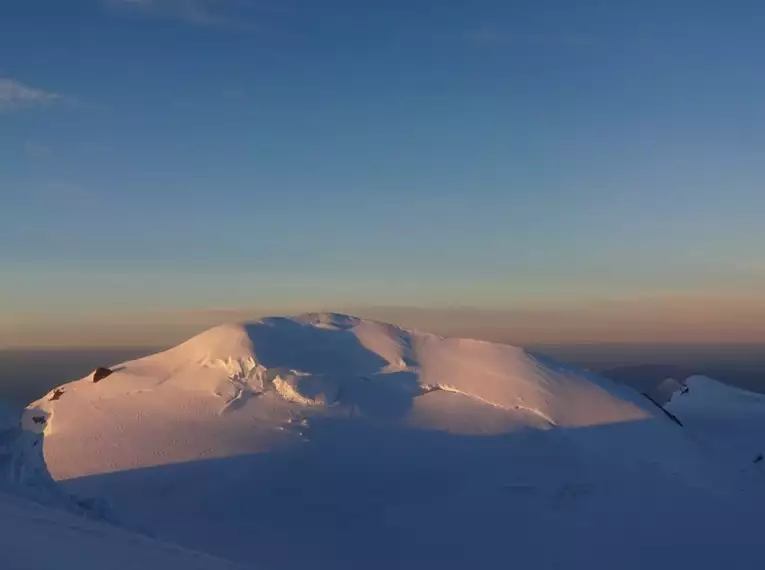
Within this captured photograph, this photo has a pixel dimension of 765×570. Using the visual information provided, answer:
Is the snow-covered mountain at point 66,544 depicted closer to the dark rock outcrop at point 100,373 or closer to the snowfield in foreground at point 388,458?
the snowfield in foreground at point 388,458

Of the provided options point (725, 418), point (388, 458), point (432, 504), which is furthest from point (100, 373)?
point (725, 418)

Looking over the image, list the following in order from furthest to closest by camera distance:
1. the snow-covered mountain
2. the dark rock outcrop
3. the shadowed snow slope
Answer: the dark rock outcrop < the shadowed snow slope < the snow-covered mountain

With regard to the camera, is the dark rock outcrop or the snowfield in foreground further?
the dark rock outcrop

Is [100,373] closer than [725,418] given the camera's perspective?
Yes

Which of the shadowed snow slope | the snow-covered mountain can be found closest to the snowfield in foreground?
the shadowed snow slope

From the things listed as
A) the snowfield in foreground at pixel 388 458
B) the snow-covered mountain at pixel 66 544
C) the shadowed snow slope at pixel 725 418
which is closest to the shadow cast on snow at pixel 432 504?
the snowfield in foreground at pixel 388 458

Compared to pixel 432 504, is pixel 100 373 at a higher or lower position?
higher

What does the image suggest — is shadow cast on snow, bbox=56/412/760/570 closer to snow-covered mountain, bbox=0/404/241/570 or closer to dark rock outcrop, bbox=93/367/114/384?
snow-covered mountain, bbox=0/404/241/570

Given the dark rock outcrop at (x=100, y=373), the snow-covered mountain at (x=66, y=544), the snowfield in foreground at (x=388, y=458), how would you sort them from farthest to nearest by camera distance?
the dark rock outcrop at (x=100, y=373) → the snowfield in foreground at (x=388, y=458) → the snow-covered mountain at (x=66, y=544)

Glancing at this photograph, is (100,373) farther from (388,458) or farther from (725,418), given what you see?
(725,418)
